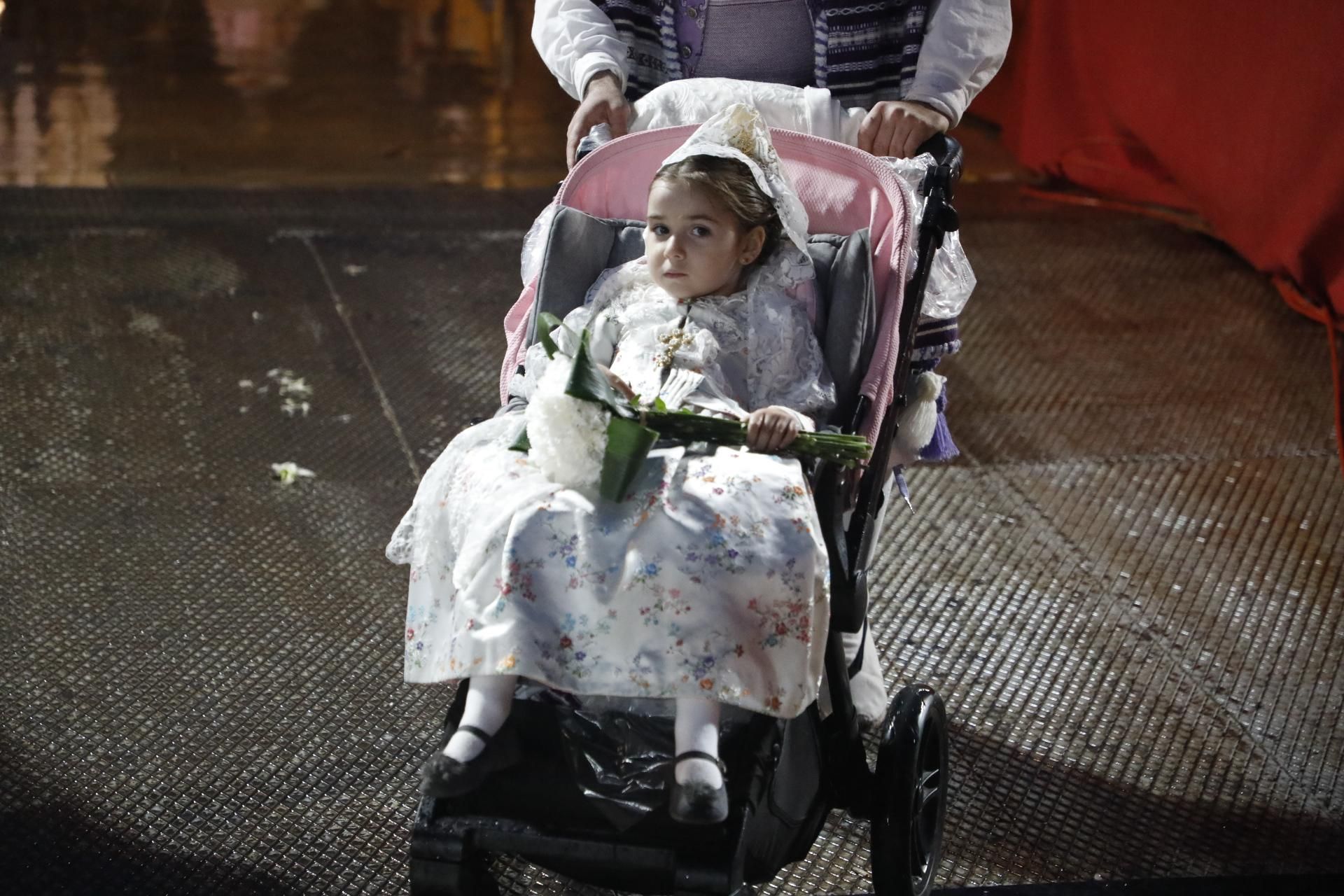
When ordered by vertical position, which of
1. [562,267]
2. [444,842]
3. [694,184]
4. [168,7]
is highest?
[694,184]

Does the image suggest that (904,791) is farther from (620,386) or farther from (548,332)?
(548,332)

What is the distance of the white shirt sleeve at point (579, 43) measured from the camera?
2.23 meters

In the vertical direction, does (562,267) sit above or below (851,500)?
above

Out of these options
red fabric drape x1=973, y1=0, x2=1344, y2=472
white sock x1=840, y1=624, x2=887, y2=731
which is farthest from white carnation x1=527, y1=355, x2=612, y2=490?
red fabric drape x1=973, y1=0, x2=1344, y2=472

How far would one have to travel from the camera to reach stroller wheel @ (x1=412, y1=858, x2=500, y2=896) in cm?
153

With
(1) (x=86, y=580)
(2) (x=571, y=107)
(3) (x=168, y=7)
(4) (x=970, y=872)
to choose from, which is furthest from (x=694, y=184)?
(3) (x=168, y=7)

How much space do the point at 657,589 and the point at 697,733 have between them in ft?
0.55

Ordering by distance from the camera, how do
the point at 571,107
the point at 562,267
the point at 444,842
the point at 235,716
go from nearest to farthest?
the point at 444,842 → the point at 562,267 → the point at 235,716 → the point at 571,107

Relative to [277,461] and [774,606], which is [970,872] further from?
[277,461]

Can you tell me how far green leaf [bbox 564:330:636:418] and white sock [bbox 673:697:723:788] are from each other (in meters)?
0.33

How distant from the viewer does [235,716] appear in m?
2.26

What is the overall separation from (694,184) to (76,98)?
4249mm

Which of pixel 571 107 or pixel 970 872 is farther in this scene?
pixel 571 107

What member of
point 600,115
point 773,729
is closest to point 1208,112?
point 600,115
